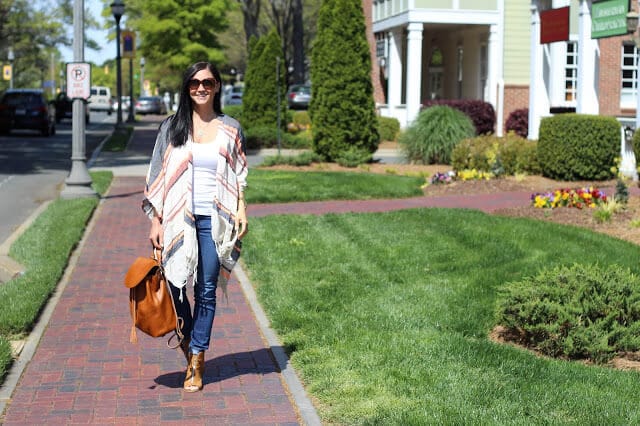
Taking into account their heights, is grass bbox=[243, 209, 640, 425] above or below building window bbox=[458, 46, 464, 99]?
below

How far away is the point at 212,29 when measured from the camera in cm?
6216

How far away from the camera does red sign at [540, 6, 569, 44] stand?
23.6m

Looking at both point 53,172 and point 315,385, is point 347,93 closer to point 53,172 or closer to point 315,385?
point 53,172

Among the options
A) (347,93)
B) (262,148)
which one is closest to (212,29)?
(262,148)

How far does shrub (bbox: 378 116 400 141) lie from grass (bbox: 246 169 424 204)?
14637 mm

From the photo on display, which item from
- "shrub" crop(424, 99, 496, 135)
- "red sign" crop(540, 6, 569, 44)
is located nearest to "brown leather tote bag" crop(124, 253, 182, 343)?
"red sign" crop(540, 6, 569, 44)

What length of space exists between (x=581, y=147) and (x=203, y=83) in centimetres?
1348

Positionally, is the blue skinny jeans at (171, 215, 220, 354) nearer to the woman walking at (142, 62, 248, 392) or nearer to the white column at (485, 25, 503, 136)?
the woman walking at (142, 62, 248, 392)

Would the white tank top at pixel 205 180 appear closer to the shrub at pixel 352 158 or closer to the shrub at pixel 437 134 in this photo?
the shrub at pixel 352 158

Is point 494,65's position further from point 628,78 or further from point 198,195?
point 198,195

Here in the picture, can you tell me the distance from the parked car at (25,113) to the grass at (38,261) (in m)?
23.2

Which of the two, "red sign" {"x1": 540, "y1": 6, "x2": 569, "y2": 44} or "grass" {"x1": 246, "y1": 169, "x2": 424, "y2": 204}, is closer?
"grass" {"x1": 246, "y1": 169, "x2": 424, "y2": 204}

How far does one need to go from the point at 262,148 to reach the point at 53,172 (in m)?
9.24

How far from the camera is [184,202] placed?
6.52 m
